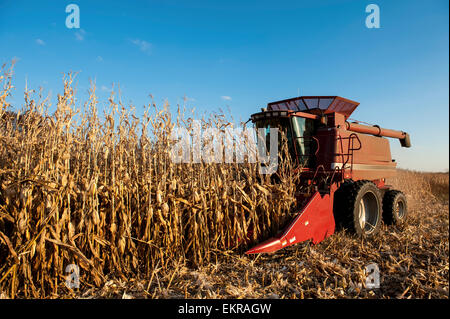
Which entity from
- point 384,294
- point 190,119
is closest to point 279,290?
point 384,294

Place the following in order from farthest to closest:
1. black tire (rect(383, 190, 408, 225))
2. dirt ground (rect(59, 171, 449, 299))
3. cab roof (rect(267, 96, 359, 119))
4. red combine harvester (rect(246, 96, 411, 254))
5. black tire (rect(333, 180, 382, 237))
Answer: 1. cab roof (rect(267, 96, 359, 119))
2. black tire (rect(383, 190, 408, 225))
3. black tire (rect(333, 180, 382, 237))
4. red combine harvester (rect(246, 96, 411, 254))
5. dirt ground (rect(59, 171, 449, 299))

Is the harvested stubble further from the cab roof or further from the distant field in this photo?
the cab roof

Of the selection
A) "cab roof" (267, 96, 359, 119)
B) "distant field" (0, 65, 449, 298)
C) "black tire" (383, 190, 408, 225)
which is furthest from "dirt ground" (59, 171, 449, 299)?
"cab roof" (267, 96, 359, 119)

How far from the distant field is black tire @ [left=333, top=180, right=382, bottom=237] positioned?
1.06 feet

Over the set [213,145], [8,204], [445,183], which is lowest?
[445,183]

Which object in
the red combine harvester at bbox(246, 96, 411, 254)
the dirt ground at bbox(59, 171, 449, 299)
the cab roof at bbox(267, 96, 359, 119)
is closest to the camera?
the dirt ground at bbox(59, 171, 449, 299)

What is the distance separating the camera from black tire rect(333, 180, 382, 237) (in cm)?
387

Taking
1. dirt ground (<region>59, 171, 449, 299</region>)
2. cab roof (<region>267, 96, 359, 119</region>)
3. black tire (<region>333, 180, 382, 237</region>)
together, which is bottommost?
dirt ground (<region>59, 171, 449, 299</region>)

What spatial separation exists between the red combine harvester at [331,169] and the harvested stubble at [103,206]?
1.33 feet

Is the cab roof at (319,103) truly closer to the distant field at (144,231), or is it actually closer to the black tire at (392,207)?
the black tire at (392,207)

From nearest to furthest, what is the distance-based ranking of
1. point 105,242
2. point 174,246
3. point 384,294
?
point 384,294 → point 105,242 → point 174,246

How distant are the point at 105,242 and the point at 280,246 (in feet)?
6.03

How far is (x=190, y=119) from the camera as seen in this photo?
3.34 m

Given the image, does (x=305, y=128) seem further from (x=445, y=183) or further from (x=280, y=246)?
(x=445, y=183)
